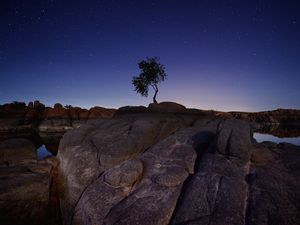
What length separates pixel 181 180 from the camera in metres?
7.12

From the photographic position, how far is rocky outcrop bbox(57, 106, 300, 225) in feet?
18.2

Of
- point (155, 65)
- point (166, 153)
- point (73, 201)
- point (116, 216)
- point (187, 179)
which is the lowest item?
point (73, 201)

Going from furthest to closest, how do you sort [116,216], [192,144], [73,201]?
[192,144] → [73,201] → [116,216]

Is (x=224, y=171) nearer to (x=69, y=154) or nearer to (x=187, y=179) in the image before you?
(x=187, y=179)

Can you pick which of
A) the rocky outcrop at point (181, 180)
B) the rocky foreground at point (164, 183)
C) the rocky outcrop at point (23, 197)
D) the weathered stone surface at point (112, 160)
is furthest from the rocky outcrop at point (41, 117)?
the rocky outcrop at point (181, 180)

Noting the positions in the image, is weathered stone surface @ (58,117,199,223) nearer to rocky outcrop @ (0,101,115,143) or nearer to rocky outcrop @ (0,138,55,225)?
rocky outcrop @ (0,138,55,225)

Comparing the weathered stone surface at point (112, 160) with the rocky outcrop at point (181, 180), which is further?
the weathered stone surface at point (112, 160)

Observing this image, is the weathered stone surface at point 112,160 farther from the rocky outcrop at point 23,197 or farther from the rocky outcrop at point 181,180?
the rocky outcrop at point 23,197

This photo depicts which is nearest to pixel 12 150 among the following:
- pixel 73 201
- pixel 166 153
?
pixel 73 201

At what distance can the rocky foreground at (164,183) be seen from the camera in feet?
18.4

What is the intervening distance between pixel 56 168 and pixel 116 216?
6813 millimetres

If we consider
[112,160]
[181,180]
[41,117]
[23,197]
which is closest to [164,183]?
[181,180]

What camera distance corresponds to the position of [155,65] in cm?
4672

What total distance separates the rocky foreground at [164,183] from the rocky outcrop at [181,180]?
0.10 ft
